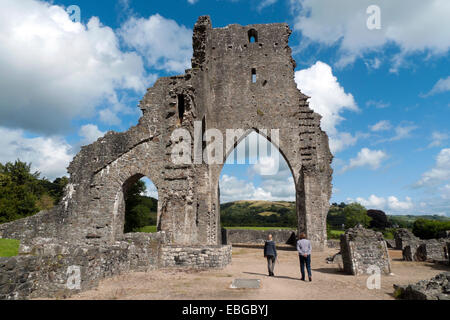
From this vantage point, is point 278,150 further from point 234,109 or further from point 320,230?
point 320,230

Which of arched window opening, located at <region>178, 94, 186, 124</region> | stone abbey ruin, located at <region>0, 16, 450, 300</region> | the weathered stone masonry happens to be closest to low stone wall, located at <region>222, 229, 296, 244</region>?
Result: stone abbey ruin, located at <region>0, 16, 450, 300</region>

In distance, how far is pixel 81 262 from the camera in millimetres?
5449

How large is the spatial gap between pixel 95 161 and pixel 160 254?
Answer: 23.7 feet

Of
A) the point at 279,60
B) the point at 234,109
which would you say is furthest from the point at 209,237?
the point at 279,60

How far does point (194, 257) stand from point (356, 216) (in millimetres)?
38532

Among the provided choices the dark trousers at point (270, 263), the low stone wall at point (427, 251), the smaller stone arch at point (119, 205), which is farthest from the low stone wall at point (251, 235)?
the dark trousers at point (270, 263)

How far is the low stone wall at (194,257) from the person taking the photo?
8312 millimetres

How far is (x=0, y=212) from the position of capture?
1825cm

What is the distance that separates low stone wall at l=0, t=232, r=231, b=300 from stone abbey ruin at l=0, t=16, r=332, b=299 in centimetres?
2

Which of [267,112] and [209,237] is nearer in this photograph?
[209,237]

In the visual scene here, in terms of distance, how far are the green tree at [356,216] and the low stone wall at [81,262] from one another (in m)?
35.7

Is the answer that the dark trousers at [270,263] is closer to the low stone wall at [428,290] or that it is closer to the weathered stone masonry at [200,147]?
the low stone wall at [428,290]

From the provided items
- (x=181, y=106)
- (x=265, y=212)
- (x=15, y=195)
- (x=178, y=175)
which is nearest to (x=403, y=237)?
(x=178, y=175)
